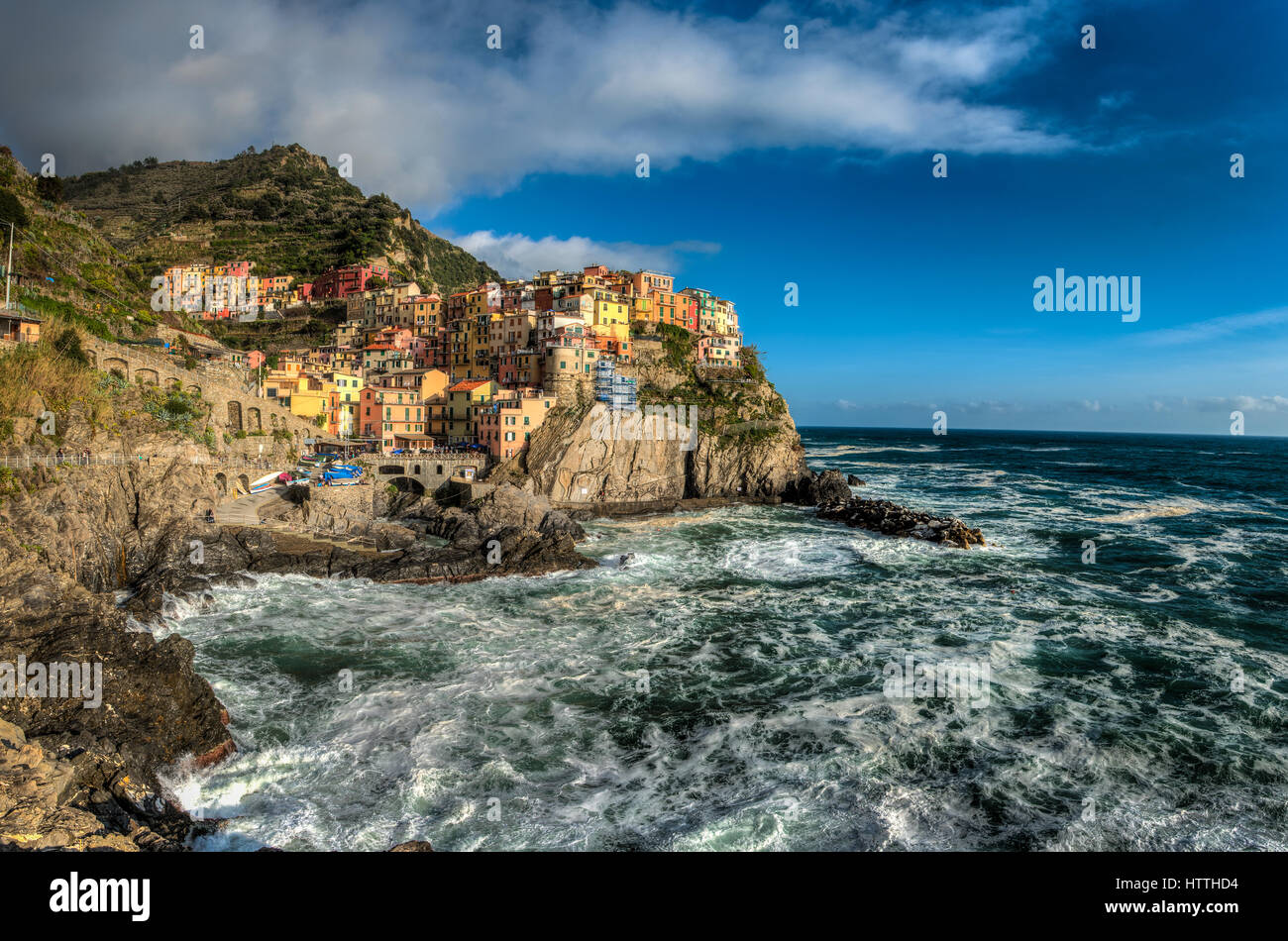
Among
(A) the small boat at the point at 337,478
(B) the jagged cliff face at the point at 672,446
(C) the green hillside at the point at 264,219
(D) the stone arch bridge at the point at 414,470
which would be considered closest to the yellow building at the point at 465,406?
(B) the jagged cliff face at the point at 672,446

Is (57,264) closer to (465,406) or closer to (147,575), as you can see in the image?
(465,406)

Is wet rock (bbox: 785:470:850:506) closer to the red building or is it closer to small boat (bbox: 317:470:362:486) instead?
small boat (bbox: 317:470:362:486)

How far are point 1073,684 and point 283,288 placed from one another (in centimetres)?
12155

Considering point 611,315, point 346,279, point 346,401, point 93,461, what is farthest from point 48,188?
point 611,315

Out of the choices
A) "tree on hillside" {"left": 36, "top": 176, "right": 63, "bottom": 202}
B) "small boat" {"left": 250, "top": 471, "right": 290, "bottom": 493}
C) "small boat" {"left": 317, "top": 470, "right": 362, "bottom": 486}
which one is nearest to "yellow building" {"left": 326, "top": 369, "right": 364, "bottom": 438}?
"small boat" {"left": 250, "top": 471, "right": 290, "bottom": 493}

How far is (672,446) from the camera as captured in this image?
210 ft

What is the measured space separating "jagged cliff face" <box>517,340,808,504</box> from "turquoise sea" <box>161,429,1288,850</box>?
1979 centimetres

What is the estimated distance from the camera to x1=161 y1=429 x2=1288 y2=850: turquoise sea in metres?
15.5

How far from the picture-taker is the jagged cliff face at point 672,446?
59.0m

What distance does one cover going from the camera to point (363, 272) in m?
106

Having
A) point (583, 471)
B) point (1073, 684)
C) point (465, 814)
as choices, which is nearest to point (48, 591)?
point (465, 814)

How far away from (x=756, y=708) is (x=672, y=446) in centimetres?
4363

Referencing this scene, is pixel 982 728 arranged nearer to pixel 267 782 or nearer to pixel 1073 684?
pixel 1073 684

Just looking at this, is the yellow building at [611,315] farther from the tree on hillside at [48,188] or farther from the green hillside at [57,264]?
the tree on hillside at [48,188]
